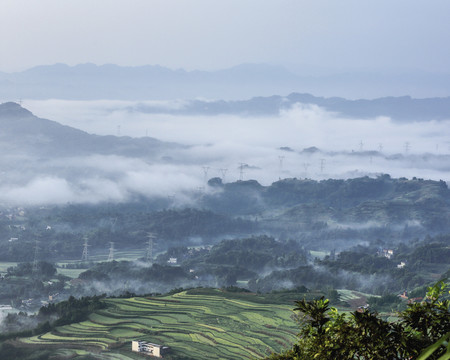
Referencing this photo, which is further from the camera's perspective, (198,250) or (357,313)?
(198,250)

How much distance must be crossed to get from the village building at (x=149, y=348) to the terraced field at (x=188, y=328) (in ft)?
1.21

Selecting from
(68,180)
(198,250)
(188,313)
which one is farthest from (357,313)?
(68,180)

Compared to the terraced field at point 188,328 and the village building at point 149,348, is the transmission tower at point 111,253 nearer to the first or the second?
the terraced field at point 188,328

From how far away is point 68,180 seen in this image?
164 meters

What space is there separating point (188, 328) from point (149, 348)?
185 inches

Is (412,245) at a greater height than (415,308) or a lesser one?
lesser

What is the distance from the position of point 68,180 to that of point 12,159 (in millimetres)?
20356

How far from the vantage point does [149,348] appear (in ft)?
112

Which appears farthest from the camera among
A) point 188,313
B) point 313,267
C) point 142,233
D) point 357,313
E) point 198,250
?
point 142,233

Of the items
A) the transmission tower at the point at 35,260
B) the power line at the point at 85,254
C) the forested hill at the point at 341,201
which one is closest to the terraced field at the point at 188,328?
the transmission tower at the point at 35,260

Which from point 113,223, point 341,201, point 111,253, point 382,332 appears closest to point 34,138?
point 113,223

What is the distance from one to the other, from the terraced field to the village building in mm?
368

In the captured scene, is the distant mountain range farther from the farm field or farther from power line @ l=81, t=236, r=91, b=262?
the farm field

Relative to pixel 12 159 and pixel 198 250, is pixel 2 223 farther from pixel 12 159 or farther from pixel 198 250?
pixel 12 159
